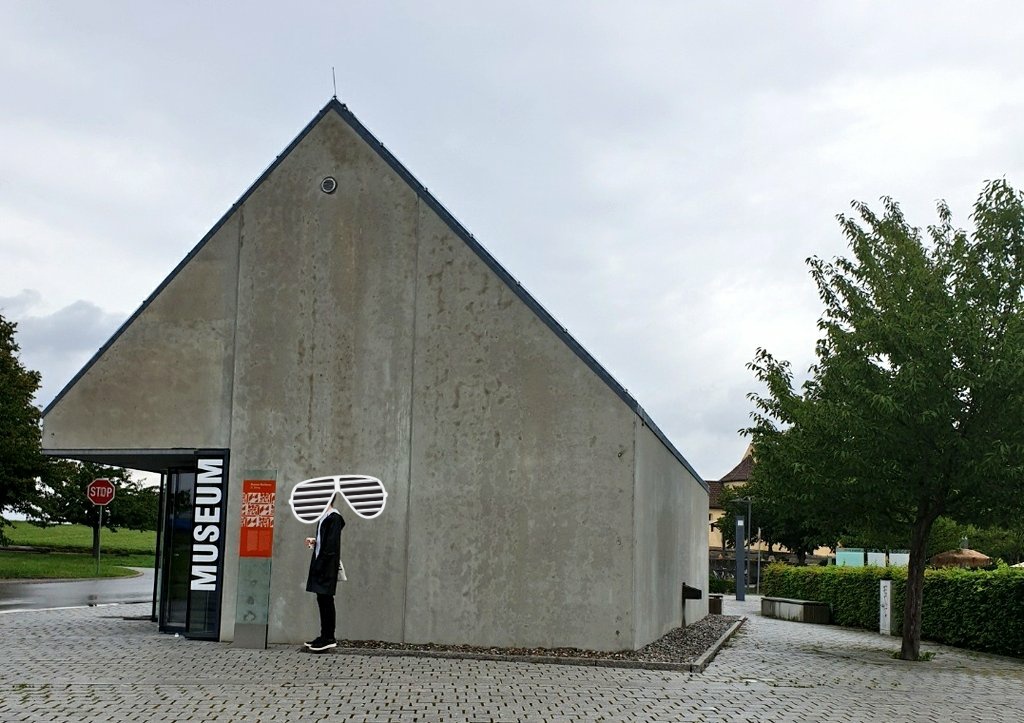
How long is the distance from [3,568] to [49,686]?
Result: 89.7 feet

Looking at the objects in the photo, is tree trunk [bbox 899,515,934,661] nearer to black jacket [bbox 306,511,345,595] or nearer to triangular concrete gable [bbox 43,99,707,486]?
triangular concrete gable [bbox 43,99,707,486]

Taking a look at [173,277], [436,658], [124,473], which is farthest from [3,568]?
[436,658]

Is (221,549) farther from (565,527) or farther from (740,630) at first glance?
(740,630)

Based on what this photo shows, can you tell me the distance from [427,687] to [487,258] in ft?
19.5

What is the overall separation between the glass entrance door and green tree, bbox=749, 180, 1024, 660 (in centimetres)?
910

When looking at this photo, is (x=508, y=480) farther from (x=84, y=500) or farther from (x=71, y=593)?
(x=84, y=500)

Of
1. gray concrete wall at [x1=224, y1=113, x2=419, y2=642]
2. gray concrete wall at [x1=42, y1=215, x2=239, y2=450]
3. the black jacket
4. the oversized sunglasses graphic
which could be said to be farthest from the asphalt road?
the black jacket

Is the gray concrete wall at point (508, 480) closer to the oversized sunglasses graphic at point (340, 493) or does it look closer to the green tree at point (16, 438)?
the oversized sunglasses graphic at point (340, 493)

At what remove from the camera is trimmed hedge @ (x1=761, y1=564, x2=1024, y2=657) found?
19266 mm

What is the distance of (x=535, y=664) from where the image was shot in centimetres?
1288

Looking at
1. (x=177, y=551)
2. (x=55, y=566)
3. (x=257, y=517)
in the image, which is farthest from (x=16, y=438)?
(x=257, y=517)

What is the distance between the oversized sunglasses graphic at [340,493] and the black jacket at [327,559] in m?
0.70

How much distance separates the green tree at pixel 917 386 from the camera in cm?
1502

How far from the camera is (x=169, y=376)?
15.0 meters
